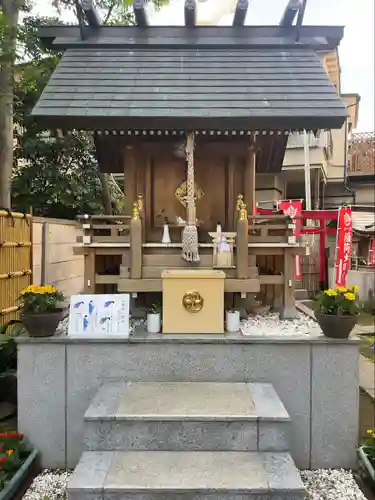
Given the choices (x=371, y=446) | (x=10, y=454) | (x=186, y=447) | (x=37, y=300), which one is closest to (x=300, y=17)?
(x=37, y=300)

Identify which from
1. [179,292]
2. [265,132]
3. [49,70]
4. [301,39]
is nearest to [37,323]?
[179,292]

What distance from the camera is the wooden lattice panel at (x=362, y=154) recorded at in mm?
19188

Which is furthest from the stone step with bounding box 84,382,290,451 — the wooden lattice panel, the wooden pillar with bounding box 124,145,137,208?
the wooden lattice panel

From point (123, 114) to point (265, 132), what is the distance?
6.49 ft

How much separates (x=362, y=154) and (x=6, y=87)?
16455 millimetres

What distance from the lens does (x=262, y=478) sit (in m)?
3.58

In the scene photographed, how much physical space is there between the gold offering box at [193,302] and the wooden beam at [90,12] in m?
4.45

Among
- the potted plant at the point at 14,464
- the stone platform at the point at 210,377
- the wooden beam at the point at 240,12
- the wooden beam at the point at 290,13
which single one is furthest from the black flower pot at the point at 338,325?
the wooden beam at the point at 240,12

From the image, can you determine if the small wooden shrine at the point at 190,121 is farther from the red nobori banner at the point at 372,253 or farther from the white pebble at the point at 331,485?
the red nobori banner at the point at 372,253

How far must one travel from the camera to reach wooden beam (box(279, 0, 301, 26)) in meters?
6.54

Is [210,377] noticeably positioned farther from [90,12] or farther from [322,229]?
[322,229]

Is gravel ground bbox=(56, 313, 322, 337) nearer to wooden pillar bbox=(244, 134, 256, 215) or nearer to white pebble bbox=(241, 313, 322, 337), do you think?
white pebble bbox=(241, 313, 322, 337)

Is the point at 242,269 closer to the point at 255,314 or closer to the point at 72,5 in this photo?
the point at 255,314

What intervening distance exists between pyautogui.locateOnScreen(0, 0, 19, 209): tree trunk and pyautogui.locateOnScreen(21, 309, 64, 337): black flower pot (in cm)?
365
